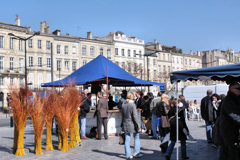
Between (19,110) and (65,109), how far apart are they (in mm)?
1421

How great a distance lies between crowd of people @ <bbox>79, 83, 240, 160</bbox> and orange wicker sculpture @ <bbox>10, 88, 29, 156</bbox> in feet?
9.68

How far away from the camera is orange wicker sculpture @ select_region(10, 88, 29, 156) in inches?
382

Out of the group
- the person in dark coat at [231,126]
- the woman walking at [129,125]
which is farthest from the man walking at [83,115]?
the person in dark coat at [231,126]

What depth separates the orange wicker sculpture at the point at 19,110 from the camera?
9703mm

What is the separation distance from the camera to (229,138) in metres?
5.94

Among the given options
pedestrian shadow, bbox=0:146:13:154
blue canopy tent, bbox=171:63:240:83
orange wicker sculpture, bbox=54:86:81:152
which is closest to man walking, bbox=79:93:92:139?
orange wicker sculpture, bbox=54:86:81:152

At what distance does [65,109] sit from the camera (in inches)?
408

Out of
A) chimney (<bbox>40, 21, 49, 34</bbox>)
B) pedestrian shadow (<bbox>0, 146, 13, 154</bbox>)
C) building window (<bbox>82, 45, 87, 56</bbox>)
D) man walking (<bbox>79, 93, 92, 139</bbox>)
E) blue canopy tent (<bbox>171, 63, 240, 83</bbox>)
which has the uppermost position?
chimney (<bbox>40, 21, 49, 34</bbox>)

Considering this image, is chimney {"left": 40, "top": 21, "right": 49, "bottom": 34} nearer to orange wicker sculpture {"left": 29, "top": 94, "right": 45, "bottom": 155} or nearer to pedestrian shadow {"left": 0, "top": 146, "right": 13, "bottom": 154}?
pedestrian shadow {"left": 0, "top": 146, "right": 13, "bottom": 154}

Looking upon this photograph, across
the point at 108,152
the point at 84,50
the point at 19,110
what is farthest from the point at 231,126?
the point at 84,50

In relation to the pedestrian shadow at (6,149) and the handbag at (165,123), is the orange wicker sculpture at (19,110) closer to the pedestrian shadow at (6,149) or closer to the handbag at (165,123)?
the pedestrian shadow at (6,149)

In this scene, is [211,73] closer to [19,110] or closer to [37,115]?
[37,115]

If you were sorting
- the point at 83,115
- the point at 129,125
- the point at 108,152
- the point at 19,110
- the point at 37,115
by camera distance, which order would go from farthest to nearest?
the point at 83,115, the point at 108,152, the point at 37,115, the point at 19,110, the point at 129,125

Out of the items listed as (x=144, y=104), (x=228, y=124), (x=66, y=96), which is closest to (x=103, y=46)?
(x=144, y=104)
